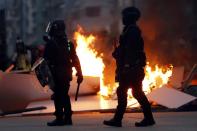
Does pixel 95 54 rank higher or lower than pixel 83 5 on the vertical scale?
lower

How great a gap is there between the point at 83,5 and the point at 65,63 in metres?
10.1

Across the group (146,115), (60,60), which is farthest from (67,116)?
(146,115)

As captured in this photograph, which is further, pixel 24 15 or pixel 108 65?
pixel 24 15

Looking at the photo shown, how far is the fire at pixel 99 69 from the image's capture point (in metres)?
15.2

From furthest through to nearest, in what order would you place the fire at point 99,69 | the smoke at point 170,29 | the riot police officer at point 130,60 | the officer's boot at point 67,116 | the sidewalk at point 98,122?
the smoke at point 170,29 < the fire at point 99,69 < the officer's boot at point 67,116 < the sidewalk at point 98,122 < the riot police officer at point 130,60

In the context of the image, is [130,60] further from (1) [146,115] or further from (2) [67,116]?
(2) [67,116]

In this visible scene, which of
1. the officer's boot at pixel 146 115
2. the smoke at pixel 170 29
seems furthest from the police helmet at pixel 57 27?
the smoke at pixel 170 29

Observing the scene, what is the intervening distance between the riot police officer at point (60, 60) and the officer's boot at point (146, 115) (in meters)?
1.01

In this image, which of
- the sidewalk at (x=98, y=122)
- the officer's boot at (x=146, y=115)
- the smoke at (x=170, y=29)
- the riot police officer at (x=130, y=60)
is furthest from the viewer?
the smoke at (x=170, y=29)

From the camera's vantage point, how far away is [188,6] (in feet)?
59.8

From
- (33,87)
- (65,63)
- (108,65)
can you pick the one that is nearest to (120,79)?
(65,63)

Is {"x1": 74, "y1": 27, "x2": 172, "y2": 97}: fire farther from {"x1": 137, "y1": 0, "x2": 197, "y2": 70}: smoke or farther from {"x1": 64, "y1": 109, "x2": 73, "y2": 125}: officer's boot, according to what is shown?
{"x1": 64, "y1": 109, "x2": 73, "y2": 125}: officer's boot

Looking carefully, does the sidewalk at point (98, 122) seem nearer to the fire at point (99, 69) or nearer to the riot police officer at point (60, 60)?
the riot police officer at point (60, 60)

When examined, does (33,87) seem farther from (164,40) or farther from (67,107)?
(164,40)
